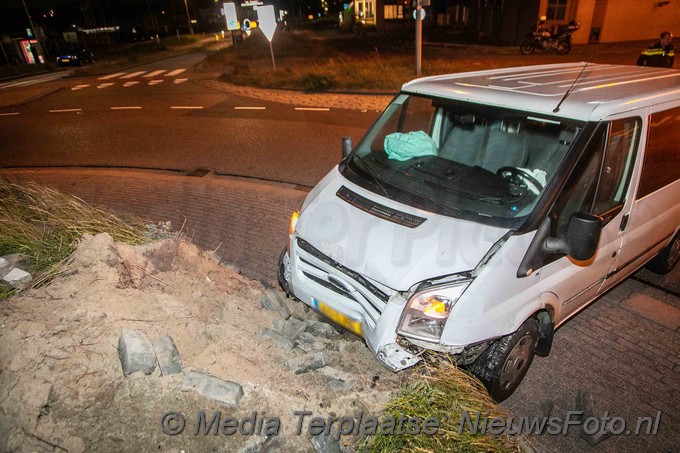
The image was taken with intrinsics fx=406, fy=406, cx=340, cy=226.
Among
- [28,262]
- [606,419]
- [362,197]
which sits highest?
[362,197]

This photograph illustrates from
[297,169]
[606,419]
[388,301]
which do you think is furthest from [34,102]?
[606,419]

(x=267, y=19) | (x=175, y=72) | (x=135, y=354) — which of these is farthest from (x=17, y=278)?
(x=175, y=72)

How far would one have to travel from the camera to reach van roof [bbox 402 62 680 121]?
2984mm

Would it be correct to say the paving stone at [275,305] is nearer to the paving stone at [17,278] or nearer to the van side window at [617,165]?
the paving stone at [17,278]

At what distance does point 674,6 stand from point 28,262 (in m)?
30.2

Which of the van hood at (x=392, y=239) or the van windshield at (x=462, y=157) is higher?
the van windshield at (x=462, y=157)

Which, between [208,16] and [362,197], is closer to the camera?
[362,197]

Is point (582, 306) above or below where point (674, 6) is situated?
below

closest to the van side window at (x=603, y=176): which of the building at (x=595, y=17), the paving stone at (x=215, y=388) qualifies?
the paving stone at (x=215, y=388)

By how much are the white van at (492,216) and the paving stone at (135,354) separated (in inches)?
44.3

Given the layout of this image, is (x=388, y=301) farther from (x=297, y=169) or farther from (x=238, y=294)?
(x=297, y=169)

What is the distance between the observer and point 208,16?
75.1 metres

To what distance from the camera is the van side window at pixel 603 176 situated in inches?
113

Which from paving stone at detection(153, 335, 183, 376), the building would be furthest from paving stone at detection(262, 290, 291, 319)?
the building
